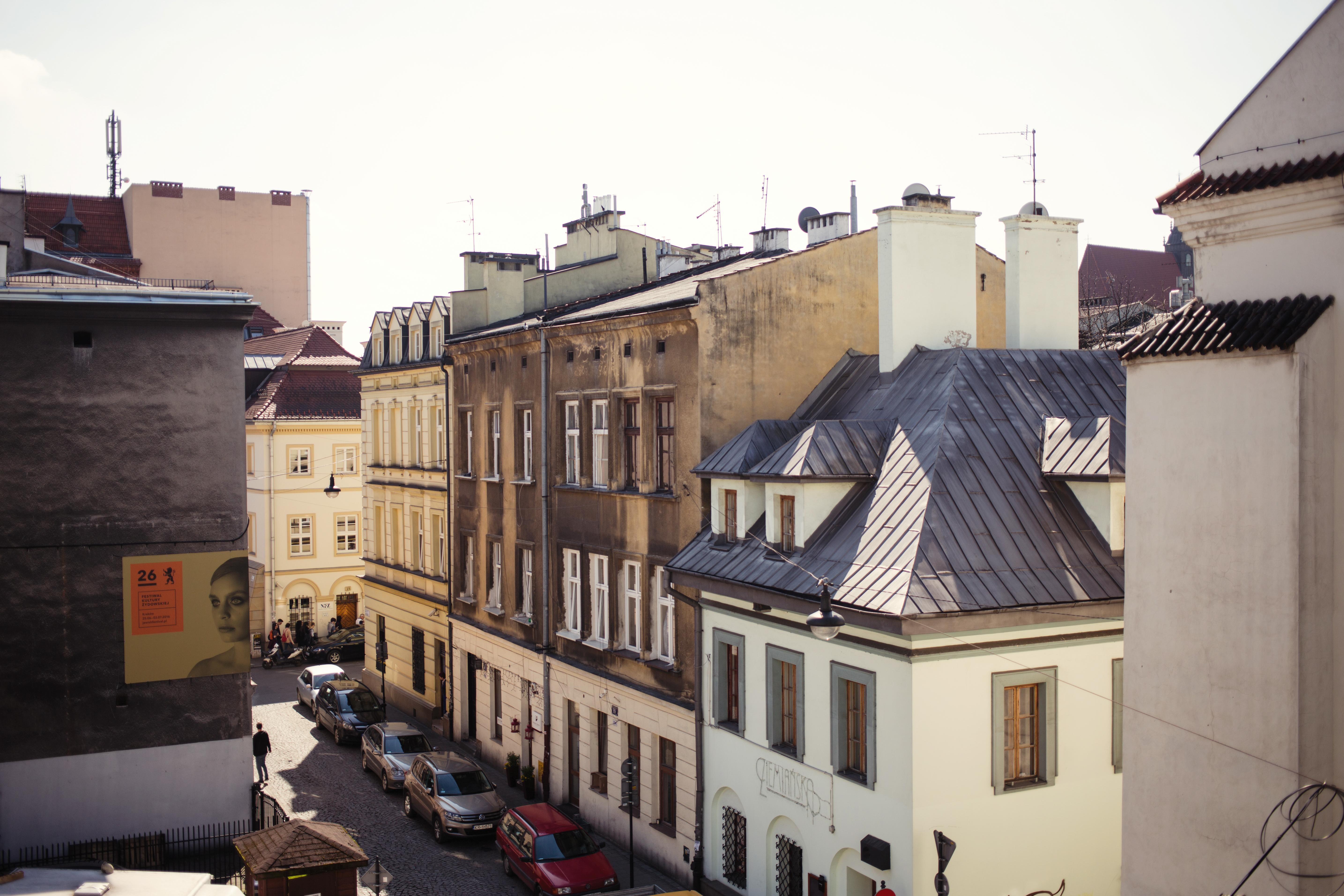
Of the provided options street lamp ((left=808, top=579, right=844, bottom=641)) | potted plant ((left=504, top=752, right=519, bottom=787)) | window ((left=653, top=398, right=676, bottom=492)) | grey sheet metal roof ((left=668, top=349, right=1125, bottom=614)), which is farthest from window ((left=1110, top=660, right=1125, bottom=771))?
potted plant ((left=504, top=752, right=519, bottom=787))

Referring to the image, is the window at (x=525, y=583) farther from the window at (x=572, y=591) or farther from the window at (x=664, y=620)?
the window at (x=664, y=620)

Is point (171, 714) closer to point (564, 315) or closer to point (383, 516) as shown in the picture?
point (564, 315)

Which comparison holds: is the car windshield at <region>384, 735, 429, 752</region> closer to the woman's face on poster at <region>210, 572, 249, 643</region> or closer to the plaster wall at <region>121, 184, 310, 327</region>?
the woman's face on poster at <region>210, 572, 249, 643</region>

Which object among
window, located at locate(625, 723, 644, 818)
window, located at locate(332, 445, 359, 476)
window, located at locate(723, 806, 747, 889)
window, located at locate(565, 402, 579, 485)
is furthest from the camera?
window, located at locate(332, 445, 359, 476)

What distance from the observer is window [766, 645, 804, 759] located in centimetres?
1867

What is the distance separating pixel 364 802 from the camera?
2830 cm

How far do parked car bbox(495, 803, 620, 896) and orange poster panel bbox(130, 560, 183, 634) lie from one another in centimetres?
737

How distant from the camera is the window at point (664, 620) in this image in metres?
22.5

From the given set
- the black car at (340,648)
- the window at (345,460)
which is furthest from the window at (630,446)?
the window at (345,460)

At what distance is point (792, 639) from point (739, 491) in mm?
2999

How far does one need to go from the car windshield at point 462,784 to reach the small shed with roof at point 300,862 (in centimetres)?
918

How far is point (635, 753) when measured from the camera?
24094mm

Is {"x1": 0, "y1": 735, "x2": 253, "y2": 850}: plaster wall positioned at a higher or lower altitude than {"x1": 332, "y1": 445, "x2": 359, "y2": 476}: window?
lower

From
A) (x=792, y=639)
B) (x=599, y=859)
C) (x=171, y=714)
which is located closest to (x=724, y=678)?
(x=792, y=639)
